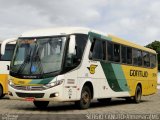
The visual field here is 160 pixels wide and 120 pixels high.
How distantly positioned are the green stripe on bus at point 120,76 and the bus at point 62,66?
0.53m

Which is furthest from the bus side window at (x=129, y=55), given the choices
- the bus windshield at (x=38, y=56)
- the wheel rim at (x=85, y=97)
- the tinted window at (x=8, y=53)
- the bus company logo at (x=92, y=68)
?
the bus windshield at (x=38, y=56)

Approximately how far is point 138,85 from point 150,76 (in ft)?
8.15

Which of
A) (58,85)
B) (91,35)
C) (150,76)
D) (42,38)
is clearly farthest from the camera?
(150,76)

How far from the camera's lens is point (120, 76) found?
20875 millimetres

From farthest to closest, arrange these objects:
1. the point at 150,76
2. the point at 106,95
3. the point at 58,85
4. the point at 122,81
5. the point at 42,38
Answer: the point at 150,76
the point at 122,81
the point at 106,95
the point at 42,38
the point at 58,85

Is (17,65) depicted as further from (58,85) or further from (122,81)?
(122,81)

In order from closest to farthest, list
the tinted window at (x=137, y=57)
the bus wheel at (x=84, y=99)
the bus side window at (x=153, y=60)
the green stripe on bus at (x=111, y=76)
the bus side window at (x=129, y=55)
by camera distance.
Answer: the bus wheel at (x=84, y=99), the green stripe on bus at (x=111, y=76), the bus side window at (x=129, y=55), the tinted window at (x=137, y=57), the bus side window at (x=153, y=60)

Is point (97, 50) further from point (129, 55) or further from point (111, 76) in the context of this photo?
point (129, 55)

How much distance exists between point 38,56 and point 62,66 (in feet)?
3.34

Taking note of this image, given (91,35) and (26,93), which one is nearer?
(26,93)

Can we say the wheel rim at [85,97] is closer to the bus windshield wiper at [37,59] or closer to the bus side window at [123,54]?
the bus windshield wiper at [37,59]

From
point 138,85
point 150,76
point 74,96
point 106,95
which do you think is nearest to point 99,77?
point 106,95

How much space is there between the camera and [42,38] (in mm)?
16391

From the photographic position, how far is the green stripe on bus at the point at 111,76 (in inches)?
741
